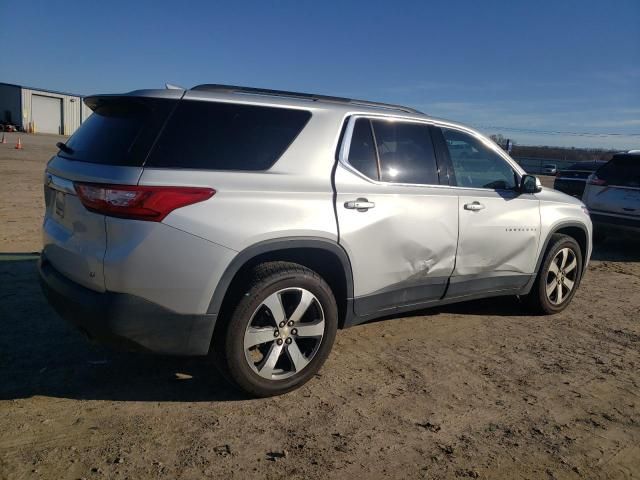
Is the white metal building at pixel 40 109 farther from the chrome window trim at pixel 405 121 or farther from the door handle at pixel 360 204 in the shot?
the door handle at pixel 360 204

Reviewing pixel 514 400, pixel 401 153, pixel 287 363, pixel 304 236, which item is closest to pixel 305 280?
pixel 304 236

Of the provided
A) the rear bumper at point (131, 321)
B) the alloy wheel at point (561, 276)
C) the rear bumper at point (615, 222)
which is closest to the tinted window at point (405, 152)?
the rear bumper at point (131, 321)

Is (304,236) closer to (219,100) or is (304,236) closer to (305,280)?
(305,280)

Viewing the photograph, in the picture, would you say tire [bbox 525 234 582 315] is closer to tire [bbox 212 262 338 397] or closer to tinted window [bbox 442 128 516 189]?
tinted window [bbox 442 128 516 189]

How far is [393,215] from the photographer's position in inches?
145

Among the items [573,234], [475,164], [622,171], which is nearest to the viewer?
[475,164]

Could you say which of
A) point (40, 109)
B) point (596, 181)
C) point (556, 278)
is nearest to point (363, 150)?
point (556, 278)

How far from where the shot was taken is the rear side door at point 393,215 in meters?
3.51

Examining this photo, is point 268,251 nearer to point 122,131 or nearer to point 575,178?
point 122,131

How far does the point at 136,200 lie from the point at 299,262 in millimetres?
1129

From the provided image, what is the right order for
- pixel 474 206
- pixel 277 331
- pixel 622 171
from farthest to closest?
pixel 622 171, pixel 474 206, pixel 277 331

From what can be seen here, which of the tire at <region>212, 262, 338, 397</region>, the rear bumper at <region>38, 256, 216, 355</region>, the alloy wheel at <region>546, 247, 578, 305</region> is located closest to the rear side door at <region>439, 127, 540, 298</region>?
the alloy wheel at <region>546, 247, 578, 305</region>

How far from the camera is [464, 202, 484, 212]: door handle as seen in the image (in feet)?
13.8

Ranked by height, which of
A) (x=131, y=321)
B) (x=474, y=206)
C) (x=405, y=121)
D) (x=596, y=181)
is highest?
(x=405, y=121)
